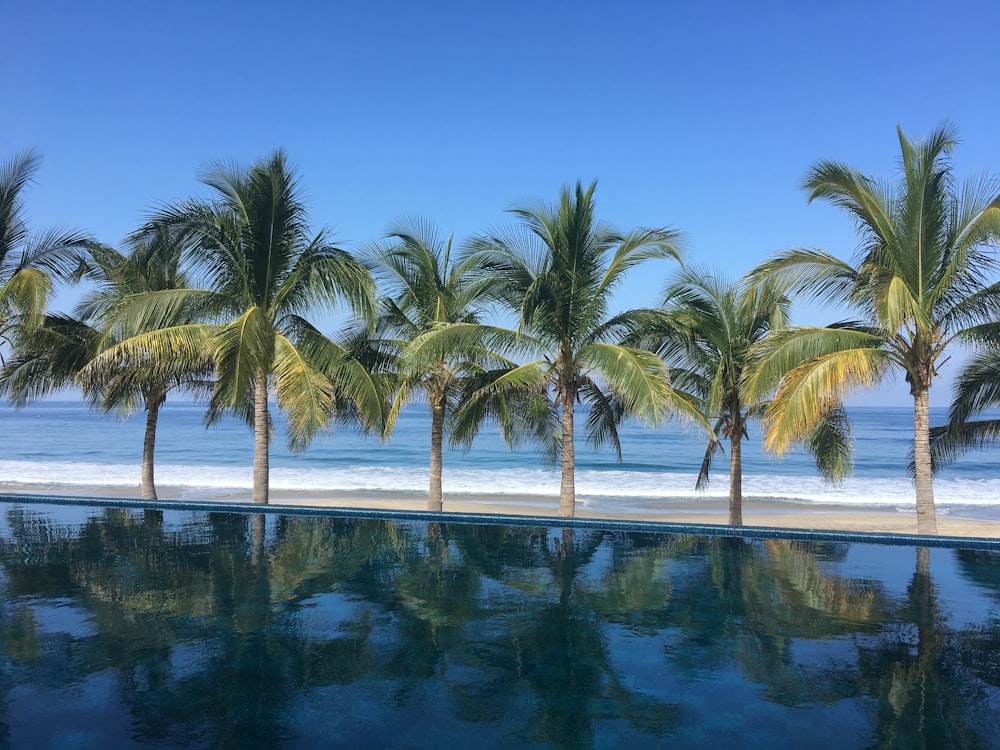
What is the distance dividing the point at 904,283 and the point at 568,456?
5496 mm

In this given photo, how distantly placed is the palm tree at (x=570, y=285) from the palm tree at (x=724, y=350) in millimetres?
1047

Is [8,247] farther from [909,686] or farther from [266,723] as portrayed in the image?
[909,686]

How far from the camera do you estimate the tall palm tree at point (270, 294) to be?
1040 centimetres

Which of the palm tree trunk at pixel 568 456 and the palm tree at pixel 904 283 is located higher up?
the palm tree at pixel 904 283

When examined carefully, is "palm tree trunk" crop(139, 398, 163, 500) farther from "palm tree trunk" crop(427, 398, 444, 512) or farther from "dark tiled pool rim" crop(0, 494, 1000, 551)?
"palm tree trunk" crop(427, 398, 444, 512)

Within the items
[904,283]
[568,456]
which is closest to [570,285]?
[568,456]

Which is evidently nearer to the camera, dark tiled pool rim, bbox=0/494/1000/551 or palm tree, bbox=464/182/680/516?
dark tiled pool rim, bbox=0/494/1000/551

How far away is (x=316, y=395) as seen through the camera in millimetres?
10289

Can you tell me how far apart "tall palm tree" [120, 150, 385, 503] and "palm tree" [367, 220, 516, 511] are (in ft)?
4.33

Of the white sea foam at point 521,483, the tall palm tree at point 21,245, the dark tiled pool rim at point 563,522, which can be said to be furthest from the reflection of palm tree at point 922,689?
the white sea foam at point 521,483

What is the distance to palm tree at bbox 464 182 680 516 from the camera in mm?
10664

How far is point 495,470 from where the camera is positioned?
35219 millimetres

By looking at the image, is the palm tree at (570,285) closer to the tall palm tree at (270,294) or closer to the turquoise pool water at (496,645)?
the tall palm tree at (270,294)

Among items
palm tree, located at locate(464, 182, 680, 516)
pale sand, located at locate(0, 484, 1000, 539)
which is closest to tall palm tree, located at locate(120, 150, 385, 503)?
palm tree, located at locate(464, 182, 680, 516)
